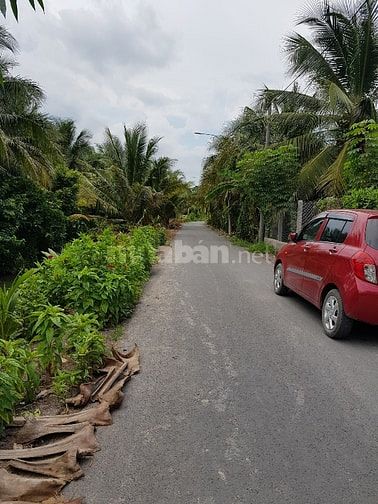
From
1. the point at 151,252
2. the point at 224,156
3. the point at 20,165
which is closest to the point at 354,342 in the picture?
the point at 151,252

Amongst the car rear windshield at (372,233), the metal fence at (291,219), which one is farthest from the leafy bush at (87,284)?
the metal fence at (291,219)

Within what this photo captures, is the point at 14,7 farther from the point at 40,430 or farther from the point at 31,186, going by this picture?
the point at 31,186

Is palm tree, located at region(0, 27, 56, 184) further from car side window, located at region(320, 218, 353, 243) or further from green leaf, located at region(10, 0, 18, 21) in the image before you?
green leaf, located at region(10, 0, 18, 21)

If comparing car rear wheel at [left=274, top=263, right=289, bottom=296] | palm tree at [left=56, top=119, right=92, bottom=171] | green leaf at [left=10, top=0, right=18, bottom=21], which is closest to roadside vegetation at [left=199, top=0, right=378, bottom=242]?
car rear wheel at [left=274, top=263, right=289, bottom=296]

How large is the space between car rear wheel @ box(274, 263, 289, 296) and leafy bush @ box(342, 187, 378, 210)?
9.06 feet

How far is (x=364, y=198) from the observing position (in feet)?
30.9

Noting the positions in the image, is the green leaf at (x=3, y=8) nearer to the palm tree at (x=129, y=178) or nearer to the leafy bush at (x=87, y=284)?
the leafy bush at (x=87, y=284)

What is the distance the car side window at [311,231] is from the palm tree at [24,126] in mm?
9583

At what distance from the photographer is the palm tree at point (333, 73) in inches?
546

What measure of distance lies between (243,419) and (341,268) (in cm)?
268

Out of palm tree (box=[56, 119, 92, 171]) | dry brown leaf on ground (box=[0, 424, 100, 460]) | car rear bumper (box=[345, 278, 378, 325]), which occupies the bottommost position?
dry brown leaf on ground (box=[0, 424, 100, 460])

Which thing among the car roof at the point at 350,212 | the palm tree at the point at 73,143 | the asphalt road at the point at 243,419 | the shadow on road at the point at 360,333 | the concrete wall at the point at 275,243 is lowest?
the concrete wall at the point at 275,243

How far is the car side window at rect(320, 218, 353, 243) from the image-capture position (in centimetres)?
569

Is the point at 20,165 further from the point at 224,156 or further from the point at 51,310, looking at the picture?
the point at 224,156
